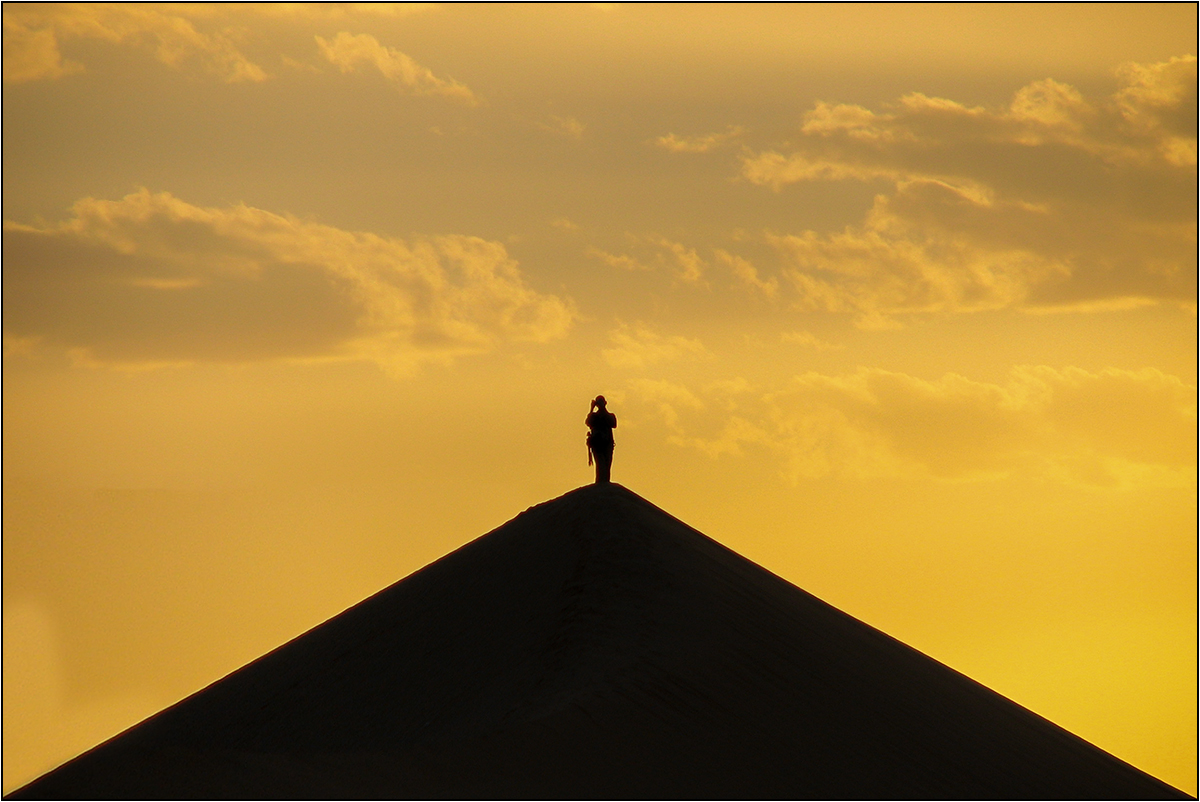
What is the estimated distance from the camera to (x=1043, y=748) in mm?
21828

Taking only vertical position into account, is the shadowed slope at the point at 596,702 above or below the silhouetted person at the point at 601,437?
below

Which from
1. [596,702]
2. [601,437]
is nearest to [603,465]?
[601,437]

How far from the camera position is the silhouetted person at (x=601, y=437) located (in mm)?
21969

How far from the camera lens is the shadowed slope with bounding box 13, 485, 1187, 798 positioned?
15773 millimetres

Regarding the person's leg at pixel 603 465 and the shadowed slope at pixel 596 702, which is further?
the person's leg at pixel 603 465

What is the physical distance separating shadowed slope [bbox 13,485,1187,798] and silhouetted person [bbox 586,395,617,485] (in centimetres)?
31

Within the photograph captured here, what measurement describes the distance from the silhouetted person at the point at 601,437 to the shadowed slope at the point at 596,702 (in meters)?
0.31

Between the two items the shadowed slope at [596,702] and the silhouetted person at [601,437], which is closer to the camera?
the shadowed slope at [596,702]

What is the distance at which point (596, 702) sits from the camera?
54.5 ft

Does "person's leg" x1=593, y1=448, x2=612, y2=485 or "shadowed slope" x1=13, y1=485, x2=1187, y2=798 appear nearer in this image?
"shadowed slope" x1=13, y1=485, x2=1187, y2=798

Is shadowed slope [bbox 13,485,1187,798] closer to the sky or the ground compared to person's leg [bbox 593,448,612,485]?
closer to the ground

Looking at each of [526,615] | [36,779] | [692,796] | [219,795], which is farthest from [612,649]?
[36,779]

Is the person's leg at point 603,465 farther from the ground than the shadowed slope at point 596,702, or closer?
farther from the ground

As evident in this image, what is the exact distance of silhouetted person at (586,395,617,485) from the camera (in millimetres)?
21969
